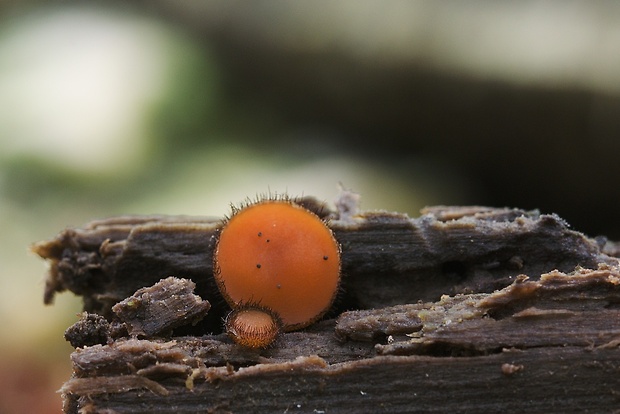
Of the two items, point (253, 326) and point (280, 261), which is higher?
point (280, 261)

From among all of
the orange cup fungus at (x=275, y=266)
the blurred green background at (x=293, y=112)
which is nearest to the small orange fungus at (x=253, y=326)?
the orange cup fungus at (x=275, y=266)

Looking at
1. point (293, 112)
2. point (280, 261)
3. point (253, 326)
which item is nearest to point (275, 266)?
point (280, 261)

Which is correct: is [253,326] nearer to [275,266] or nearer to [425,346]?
[275,266]

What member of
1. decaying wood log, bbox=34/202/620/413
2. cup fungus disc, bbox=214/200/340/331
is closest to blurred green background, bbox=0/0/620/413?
decaying wood log, bbox=34/202/620/413

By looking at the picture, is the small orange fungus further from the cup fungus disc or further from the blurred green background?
the blurred green background

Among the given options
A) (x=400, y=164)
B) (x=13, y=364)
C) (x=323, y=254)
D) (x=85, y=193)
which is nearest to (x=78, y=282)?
(x=323, y=254)

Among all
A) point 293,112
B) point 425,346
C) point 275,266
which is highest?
point 293,112
